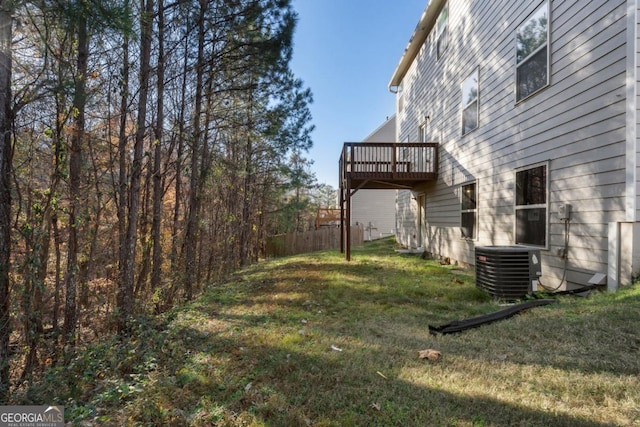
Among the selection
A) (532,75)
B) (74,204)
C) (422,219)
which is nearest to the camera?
(74,204)

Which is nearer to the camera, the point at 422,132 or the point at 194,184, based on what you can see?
the point at 194,184

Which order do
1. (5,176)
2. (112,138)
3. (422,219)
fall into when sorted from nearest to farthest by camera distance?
(5,176)
(112,138)
(422,219)

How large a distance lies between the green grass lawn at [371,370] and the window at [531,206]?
1433 millimetres

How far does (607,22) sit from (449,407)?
468 centimetres

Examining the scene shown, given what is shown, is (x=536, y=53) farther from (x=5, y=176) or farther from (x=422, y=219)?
(x=5, y=176)

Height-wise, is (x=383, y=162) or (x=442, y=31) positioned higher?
(x=442, y=31)

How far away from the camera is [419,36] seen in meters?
10.9

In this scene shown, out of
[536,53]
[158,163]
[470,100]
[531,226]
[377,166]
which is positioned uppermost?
[470,100]

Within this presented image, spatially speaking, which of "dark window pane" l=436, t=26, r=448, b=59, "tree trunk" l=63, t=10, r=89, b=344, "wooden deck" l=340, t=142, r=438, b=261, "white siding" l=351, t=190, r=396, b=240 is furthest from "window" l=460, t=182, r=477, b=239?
"white siding" l=351, t=190, r=396, b=240

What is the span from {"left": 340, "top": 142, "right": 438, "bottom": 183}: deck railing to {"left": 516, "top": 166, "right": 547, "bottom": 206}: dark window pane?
366 centimetres

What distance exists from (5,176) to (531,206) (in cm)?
661

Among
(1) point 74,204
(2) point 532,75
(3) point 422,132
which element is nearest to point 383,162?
(3) point 422,132

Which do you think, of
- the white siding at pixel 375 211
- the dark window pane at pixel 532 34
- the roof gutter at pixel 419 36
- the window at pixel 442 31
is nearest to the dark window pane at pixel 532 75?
the dark window pane at pixel 532 34

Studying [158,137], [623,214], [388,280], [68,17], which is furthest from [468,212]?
[68,17]
